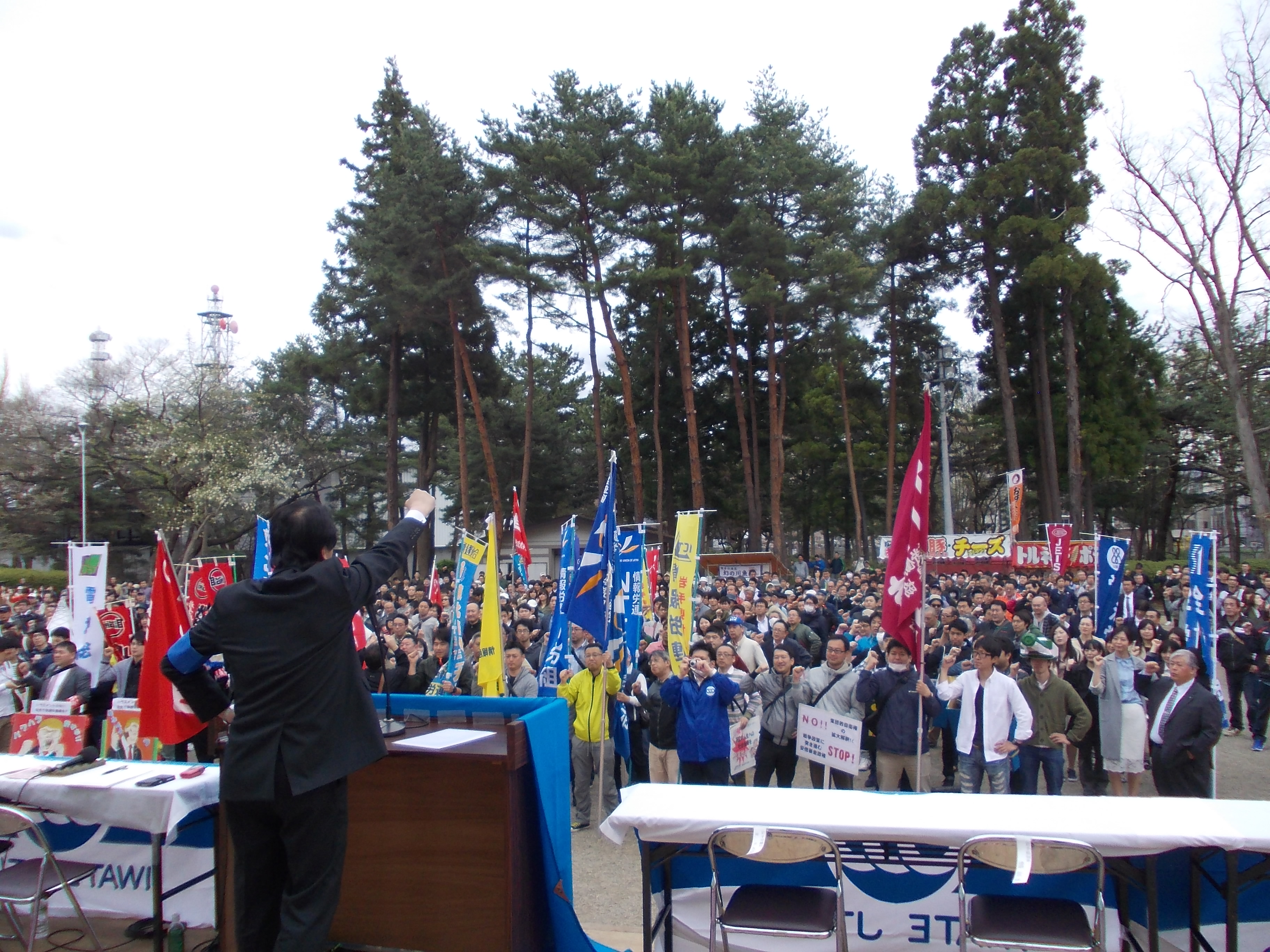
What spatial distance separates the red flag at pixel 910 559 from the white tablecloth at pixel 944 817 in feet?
6.02

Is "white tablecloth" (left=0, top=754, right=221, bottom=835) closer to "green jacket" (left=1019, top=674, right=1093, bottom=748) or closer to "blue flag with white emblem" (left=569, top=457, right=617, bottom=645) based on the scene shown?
"blue flag with white emblem" (left=569, top=457, right=617, bottom=645)

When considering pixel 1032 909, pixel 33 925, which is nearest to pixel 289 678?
pixel 33 925

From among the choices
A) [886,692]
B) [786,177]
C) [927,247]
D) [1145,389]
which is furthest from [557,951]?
[1145,389]

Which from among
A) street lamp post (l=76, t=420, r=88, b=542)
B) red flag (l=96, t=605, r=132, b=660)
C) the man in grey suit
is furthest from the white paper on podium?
street lamp post (l=76, t=420, r=88, b=542)

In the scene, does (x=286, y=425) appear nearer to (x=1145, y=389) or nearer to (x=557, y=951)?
(x=1145, y=389)

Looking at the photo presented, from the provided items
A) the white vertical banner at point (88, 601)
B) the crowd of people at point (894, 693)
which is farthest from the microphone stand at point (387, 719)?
the white vertical banner at point (88, 601)

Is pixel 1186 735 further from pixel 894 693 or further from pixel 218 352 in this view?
pixel 218 352

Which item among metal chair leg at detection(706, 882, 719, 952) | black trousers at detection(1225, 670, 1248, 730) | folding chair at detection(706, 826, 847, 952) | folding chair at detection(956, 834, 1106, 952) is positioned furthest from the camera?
black trousers at detection(1225, 670, 1248, 730)

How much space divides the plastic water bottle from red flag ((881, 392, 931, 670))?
4118 millimetres

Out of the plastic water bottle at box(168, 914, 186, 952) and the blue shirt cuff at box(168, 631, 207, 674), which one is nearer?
the blue shirt cuff at box(168, 631, 207, 674)

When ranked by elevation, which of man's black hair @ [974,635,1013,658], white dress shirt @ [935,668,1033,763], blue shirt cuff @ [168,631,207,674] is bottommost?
white dress shirt @ [935,668,1033,763]

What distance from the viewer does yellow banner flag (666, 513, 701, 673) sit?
31.1 ft

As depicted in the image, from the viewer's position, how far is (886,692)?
6.64 metres

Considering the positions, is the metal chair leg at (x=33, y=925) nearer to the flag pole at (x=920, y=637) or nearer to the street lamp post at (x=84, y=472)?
the flag pole at (x=920, y=637)
